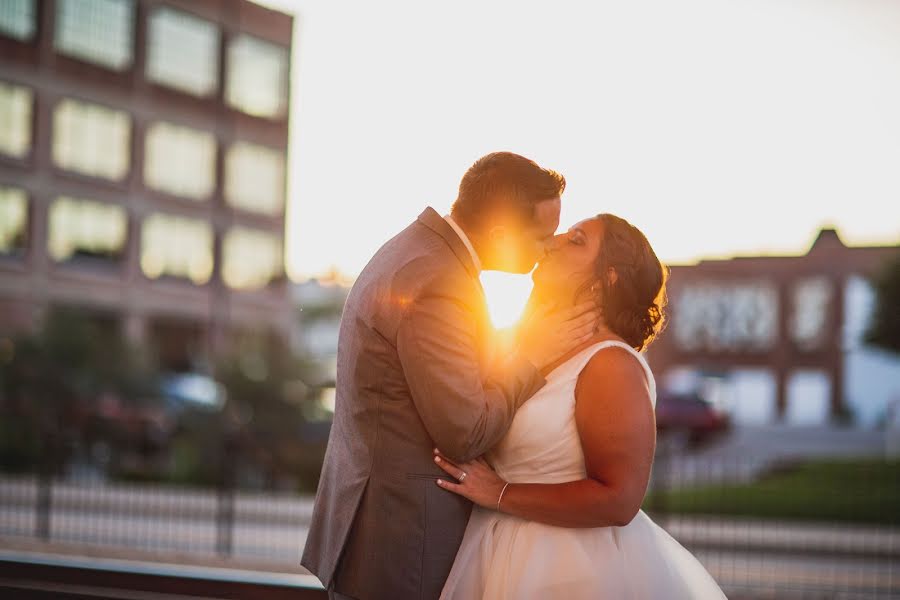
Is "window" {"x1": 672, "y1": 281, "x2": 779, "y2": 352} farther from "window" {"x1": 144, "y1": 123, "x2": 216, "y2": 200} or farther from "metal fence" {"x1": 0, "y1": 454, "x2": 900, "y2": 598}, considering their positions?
"metal fence" {"x1": 0, "y1": 454, "x2": 900, "y2": 598}

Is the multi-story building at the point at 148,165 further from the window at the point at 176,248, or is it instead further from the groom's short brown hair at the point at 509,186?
the groom's short brown hair at the point at 509,186

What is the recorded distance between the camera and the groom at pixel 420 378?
346cm

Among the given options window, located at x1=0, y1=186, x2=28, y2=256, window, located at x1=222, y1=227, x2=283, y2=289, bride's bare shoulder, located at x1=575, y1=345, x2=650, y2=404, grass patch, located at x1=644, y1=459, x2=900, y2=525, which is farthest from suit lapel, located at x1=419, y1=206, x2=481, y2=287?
window, located at x1=222, y1=227, x2=283, y2=289

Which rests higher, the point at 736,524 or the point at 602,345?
the point at 602,345

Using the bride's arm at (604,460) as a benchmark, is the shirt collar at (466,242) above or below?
above

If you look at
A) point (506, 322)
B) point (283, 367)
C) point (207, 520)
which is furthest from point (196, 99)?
point (506, 322)

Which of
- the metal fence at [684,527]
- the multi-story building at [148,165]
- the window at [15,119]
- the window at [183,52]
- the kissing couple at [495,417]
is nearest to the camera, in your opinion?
the kissing couple at [495,417]

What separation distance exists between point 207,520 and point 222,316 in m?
37.2

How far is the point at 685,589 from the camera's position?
12.7ft

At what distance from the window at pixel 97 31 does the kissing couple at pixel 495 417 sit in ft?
Answer: 156

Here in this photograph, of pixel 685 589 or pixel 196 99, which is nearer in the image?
pixel 685 589

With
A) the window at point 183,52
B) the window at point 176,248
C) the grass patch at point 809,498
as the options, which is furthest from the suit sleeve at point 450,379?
the window at point 183,52

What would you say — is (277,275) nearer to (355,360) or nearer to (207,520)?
(207,520)

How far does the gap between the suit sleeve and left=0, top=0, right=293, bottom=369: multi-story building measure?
41710 mm
